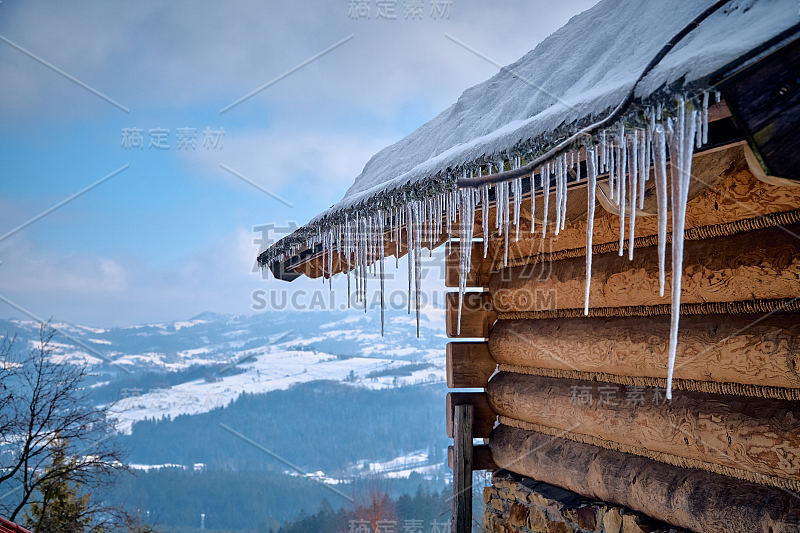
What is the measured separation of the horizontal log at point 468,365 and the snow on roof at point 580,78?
1562mm

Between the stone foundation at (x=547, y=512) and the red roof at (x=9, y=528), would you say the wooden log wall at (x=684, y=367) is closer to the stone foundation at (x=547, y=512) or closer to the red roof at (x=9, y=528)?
the stone foundation at (x=547, y=512)

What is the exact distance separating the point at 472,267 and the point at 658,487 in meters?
2.19

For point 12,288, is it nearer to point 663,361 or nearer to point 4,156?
point 4,156

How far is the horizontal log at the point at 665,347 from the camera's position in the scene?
226 cm

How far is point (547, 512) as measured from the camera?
11.9 feet

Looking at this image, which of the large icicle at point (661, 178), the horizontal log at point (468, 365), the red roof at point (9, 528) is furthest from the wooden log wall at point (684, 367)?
the red roof at point (9, 528)

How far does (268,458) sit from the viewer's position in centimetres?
10075

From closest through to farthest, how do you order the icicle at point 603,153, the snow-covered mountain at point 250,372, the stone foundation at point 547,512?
the icicle at point 603,153
the stone foundation at point 547,512
the snow-covered mountain at point 250,372

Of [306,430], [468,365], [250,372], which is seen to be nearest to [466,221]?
[468,365]

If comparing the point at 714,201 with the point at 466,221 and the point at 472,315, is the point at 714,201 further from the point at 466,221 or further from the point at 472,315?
the point at 472,315

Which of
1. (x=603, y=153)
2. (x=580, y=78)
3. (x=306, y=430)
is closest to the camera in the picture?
(x=603, y=153)

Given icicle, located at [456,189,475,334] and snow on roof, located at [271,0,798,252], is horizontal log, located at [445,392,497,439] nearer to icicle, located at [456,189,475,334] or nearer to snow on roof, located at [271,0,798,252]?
icicle, located at [456,189,475,334]

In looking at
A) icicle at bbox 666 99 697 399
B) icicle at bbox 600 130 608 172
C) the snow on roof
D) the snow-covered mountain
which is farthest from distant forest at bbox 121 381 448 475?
icicle at bbox 666 99 697 399

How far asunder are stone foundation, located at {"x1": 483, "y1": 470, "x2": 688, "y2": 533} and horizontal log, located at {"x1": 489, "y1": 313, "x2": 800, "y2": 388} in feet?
2.45
